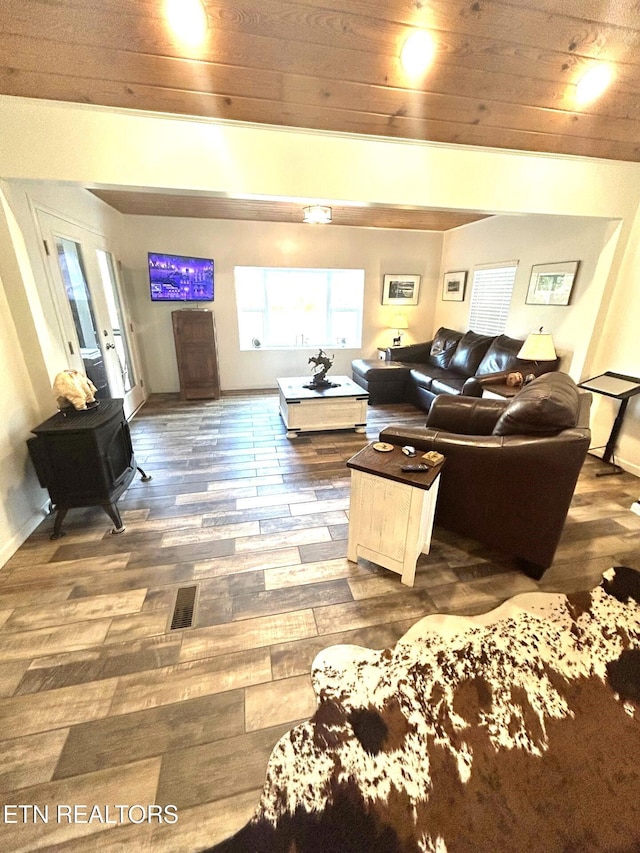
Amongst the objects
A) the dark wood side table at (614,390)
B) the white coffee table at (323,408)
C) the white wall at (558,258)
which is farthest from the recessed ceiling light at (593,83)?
the white coffee table at (323,408)

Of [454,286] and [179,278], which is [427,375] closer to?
[454,286]

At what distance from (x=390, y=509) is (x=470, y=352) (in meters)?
3.54

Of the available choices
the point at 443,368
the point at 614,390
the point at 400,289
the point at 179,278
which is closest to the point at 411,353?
the point at 443,368

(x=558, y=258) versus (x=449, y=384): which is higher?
(x=558, y=258)

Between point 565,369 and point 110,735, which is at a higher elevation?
point 565,369

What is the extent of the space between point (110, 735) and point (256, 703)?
54cm

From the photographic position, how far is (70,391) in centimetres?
230

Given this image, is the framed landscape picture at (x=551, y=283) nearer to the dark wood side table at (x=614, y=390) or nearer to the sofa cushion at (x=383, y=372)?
the dark wood side table at (x=614, y=390)

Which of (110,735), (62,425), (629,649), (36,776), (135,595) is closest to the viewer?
(36,776)

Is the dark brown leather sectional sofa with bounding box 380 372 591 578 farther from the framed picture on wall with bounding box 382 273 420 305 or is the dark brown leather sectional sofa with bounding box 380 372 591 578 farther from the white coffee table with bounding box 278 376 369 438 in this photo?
the framed picture on wall with bounding box 382 273 420 305

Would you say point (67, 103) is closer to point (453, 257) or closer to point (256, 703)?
point (256, 703)

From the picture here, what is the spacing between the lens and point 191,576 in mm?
2000

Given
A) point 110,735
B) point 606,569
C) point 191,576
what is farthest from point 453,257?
point 110,735

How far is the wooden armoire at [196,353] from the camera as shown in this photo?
16.0 feet
